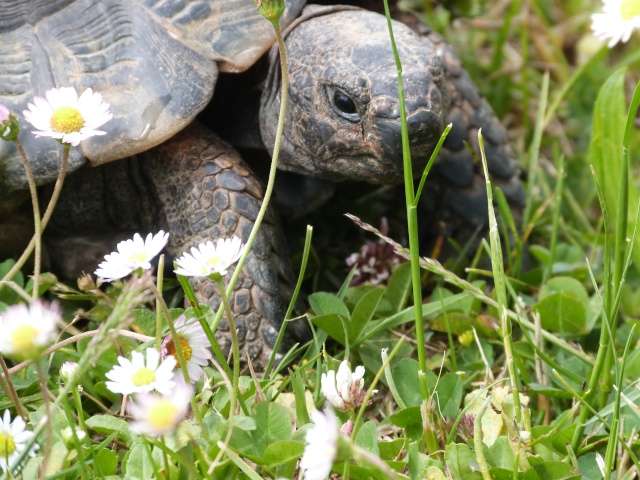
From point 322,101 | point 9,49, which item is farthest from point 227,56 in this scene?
point 9,49

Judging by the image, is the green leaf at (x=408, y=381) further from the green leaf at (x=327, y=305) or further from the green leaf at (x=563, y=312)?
the green leaf at (x=563, y=312)

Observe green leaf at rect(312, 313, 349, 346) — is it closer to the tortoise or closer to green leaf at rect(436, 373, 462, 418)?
the tortoise

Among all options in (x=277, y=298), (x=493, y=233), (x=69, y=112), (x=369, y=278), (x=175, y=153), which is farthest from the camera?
(x=369, y=278)

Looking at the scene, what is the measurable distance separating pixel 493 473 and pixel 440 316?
664mm

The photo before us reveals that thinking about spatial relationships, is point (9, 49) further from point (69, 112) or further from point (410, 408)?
point (410, 408)

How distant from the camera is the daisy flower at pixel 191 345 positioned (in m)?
1.54

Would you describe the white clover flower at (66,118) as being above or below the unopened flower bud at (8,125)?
below

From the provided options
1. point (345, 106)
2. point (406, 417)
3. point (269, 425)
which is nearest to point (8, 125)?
point (269, 425)

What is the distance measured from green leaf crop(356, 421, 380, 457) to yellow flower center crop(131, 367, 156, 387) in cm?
39

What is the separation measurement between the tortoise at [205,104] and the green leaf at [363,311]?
181 millimetres

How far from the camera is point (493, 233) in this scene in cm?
144

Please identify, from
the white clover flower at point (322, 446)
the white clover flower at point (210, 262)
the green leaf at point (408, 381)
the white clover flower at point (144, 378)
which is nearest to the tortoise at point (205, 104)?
the green leaf at point (408, 381)

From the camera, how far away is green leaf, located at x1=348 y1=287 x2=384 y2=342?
1.93 meters

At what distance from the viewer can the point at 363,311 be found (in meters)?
1.94
